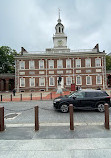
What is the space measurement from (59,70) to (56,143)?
23386 mm

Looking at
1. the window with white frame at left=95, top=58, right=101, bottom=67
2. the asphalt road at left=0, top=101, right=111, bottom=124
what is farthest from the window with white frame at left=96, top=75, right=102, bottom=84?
the asphalt road at left=0, top=101, right=111, bottom=124

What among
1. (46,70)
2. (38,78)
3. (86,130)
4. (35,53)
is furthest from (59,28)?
(86,130)

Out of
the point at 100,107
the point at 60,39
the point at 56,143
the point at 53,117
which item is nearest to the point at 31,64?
the point at 60,39

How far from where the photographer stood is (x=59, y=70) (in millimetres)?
26328

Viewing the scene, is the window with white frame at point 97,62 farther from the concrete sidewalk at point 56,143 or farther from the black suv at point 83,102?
the concrete sidewalk at point 56,143

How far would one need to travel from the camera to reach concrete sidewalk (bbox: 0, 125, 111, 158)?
2.85m

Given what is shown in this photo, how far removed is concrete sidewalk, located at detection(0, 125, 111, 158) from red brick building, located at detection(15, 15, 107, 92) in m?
21.9

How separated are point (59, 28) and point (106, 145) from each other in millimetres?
38066

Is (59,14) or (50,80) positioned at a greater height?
(59,14)

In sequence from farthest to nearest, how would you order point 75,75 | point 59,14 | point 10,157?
point 59,14
point 75,75
point 10,157

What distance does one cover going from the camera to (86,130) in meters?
4.34

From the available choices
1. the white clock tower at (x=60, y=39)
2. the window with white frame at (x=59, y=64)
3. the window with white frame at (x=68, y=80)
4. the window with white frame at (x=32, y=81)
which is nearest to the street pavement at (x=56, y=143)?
the window with white frame at (x=68, y=80)

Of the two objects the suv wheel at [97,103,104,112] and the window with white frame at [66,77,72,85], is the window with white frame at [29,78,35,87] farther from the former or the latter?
the suv wheel at [97,103,104,112]

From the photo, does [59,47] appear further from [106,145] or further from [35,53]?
[106,145]
